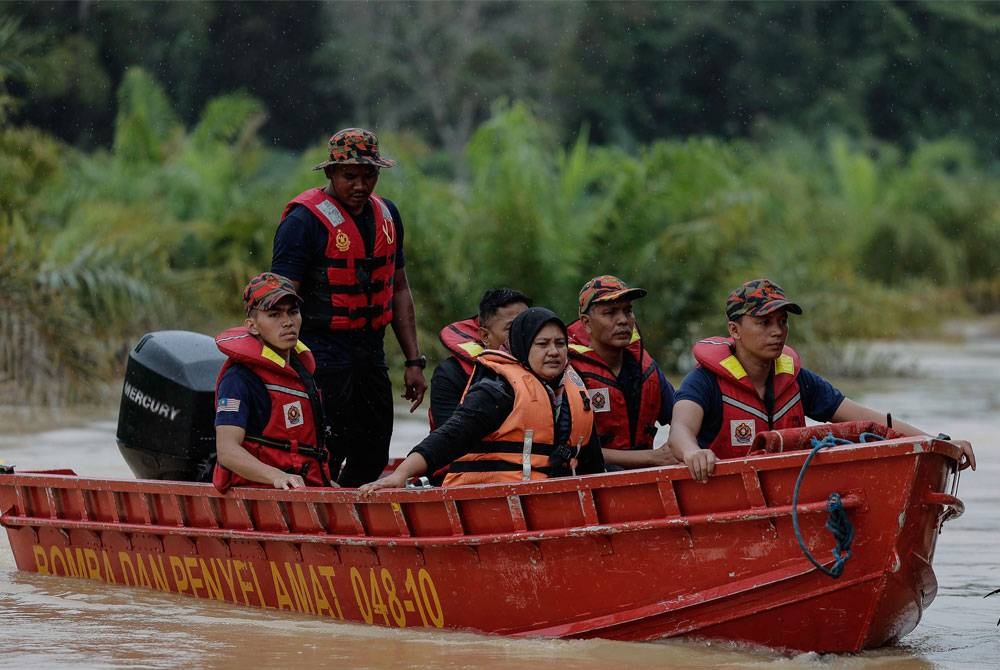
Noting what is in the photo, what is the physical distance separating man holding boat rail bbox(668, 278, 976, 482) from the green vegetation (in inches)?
329

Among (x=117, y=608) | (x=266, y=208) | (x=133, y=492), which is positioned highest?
(x=266, y=208)

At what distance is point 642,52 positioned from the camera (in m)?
45.6

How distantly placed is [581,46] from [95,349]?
33.6m

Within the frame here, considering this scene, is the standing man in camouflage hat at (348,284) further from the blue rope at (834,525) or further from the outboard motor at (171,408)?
the blue rope at (834,525)

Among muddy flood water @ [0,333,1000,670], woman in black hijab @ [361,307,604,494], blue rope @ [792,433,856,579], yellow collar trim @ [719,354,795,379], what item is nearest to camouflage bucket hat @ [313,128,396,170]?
woman in black hijab @ [361,307,604,494]

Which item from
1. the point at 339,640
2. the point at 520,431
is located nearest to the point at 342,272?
the point at 520,431

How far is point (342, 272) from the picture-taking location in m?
7.73

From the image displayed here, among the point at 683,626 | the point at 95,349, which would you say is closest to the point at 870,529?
the point at 683,626

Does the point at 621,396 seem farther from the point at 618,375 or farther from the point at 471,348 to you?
the point at 471,348

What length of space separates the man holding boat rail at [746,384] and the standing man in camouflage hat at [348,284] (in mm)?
Answer: 1687

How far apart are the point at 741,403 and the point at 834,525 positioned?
97 centimetres

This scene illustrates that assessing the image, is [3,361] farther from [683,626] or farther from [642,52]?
[642,52]

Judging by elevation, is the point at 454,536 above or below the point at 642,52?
below

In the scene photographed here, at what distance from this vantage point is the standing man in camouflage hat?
7664 mm
